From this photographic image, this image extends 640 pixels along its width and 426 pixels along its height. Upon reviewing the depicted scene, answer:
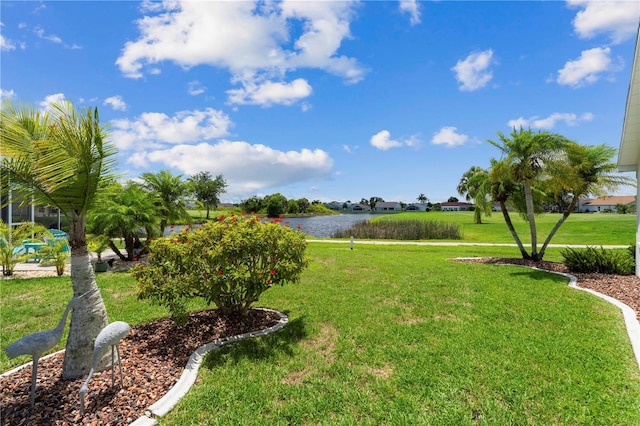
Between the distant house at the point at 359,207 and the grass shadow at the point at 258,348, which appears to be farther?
the distant house at the point at 359,207

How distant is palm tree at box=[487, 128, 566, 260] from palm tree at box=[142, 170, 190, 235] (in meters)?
13.1

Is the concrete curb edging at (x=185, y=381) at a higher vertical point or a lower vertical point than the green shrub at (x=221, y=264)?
lower

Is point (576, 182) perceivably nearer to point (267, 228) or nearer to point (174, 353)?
point (267, 228)

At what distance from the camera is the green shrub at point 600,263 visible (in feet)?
28.8

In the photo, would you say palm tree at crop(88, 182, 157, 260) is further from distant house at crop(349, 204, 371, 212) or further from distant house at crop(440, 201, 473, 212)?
distant house at crop(349, 204, 371, 212)

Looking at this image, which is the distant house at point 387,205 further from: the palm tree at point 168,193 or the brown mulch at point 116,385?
the brown mulch at point 116,385

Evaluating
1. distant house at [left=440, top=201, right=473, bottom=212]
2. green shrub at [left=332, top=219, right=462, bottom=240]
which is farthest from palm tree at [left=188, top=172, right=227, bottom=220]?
distant house at [left=440, top=201, right=473, bottom=212]

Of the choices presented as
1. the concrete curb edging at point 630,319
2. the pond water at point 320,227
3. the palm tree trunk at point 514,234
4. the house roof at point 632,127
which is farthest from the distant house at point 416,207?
the concrete curb edging at point 630,319

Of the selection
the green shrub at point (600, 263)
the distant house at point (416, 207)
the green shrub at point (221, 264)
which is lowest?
the green shrub at point (600, 263)

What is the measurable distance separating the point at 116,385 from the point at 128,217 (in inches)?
376

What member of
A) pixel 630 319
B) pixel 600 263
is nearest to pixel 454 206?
pixel 600 263

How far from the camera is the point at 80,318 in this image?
139 inches

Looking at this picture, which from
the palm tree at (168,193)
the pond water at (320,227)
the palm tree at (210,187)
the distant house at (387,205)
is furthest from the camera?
the distant house at (387,205)

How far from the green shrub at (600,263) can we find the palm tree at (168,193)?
1462cm
